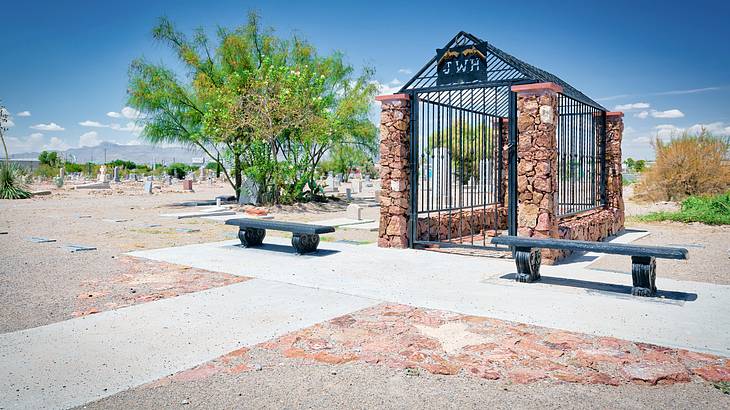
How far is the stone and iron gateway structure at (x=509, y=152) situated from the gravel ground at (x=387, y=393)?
16.0 feet

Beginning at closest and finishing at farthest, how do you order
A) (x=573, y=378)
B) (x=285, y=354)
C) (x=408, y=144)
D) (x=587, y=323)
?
(x=573, y=378)
(x=285, y=354)
(x=587, y=323)
(x=408, y=144)

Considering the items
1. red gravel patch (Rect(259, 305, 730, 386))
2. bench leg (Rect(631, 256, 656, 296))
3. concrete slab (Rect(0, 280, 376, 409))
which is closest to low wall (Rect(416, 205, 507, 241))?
bench leg (Rect(631, 256, 656, 296))

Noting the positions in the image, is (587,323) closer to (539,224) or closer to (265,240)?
(539,224)

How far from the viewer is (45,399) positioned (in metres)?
3.55

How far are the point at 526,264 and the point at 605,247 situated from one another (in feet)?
3.12

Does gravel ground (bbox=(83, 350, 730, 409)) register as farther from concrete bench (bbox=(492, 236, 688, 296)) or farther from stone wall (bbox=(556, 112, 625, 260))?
stone wall (bbox=(556, 112, 625, 260))

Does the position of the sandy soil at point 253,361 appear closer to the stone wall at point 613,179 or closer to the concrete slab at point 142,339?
the concrete slab at point 142,339

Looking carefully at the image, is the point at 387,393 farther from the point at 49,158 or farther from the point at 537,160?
Answer: the point at 49,158

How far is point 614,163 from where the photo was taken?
13.2 metres

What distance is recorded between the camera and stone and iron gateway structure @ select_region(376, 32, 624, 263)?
858cm

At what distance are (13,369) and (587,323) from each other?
182 inches

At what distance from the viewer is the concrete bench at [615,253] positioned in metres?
6.10

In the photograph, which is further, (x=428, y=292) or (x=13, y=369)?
(x=428, y=292)

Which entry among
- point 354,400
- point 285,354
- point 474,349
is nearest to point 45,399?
point 285,354
